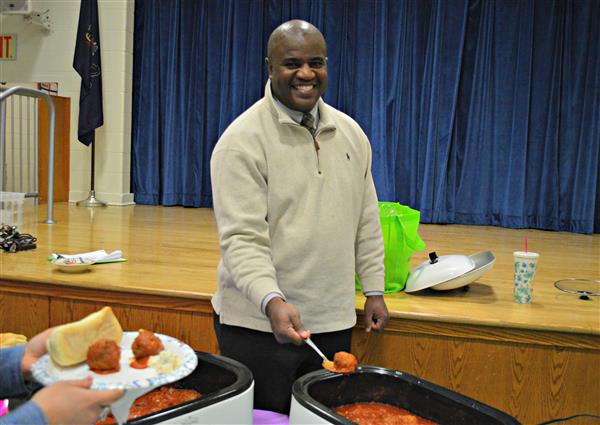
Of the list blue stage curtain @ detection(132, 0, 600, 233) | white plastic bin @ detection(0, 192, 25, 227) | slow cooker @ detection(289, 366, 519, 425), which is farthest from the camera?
blue stage curtain @ detection(132, 0, 600, 233)

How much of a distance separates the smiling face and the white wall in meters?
3.99

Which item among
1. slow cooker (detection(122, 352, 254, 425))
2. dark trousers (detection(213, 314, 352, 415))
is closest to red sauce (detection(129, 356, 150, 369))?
slow cooker (detection(122, 352, 254, 425))

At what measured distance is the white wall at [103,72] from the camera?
16.9ft

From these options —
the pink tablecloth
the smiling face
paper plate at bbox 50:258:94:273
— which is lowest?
the pink tablecloth

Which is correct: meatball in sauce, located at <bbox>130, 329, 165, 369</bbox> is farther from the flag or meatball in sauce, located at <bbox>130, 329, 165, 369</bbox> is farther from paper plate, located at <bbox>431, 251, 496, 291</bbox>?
the flag

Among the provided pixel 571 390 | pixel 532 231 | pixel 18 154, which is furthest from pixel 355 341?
pixel 18 154

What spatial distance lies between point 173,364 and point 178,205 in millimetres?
4683

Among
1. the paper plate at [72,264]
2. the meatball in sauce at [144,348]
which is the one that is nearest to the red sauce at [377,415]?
the meatball in sauce at [144,348]

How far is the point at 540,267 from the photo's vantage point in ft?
9.81

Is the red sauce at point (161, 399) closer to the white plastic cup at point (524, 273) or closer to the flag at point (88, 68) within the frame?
the white plastic cup at point (524, 273)

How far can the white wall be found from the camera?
5141 millimetres

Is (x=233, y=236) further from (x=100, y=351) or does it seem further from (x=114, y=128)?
(x=114, y=128)

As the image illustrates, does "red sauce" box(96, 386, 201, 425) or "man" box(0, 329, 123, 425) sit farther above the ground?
"man" box(0, 329, 123, 425)

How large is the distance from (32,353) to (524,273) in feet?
5.37
